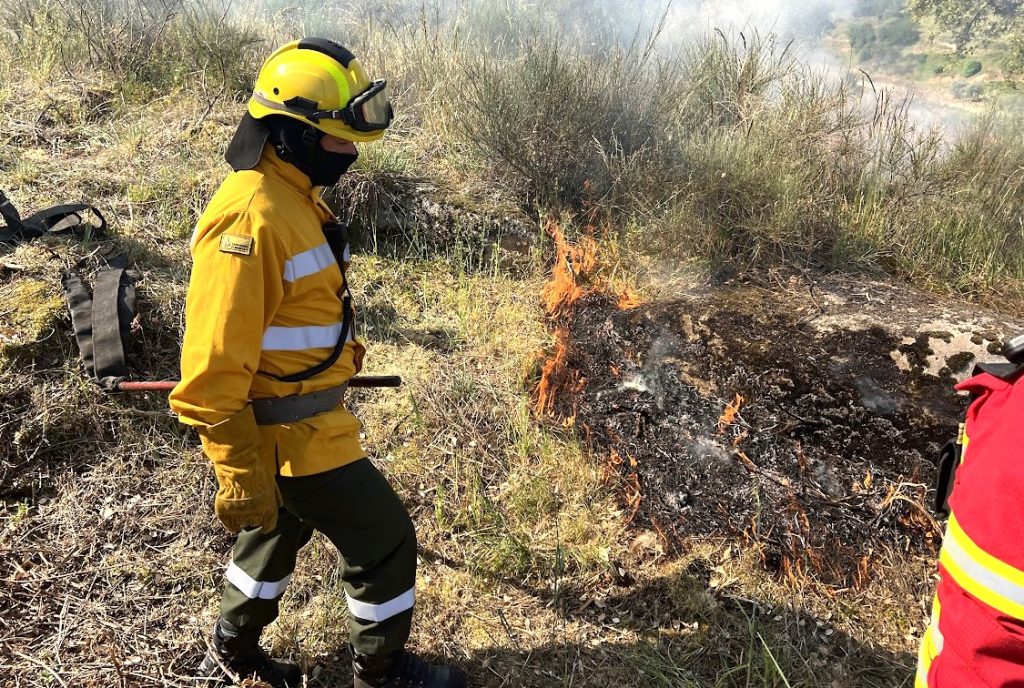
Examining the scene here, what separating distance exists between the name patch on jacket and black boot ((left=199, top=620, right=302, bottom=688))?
1.28m

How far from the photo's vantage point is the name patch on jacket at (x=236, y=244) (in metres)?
1.81

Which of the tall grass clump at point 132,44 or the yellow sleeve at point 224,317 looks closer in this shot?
A: the yellow sleeve at point 224,317

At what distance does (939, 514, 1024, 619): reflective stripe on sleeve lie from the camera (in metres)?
1.05

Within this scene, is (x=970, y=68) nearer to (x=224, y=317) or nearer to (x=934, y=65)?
(x=934, y=65)

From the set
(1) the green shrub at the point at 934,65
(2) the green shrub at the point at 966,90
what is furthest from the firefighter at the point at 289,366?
(1) the green shrub at the point at 934,65

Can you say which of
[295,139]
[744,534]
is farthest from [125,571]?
[744,534]

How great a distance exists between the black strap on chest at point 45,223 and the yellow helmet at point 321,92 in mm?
2529

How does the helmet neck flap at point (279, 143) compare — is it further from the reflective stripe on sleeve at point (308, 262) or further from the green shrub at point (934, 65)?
the green shrub at point (934, 65)

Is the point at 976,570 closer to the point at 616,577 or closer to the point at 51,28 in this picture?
the point at 616,577

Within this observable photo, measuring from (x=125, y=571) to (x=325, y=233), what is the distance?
5.80 feet

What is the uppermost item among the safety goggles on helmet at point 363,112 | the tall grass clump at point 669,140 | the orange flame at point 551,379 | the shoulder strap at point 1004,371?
the safety goggles on helmet at point 363,112

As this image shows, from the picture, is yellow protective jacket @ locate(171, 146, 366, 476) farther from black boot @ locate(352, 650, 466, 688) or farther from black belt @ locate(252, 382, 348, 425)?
black boot @ locate(352, 650, 466, 688)

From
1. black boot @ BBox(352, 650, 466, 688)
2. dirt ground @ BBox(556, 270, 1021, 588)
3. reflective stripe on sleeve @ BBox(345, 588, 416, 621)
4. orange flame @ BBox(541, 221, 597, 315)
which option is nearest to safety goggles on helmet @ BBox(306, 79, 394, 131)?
reflective stripe on sleeve @ BBox(345, 588, 416, 621)

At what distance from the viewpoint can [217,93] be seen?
19.0ft
